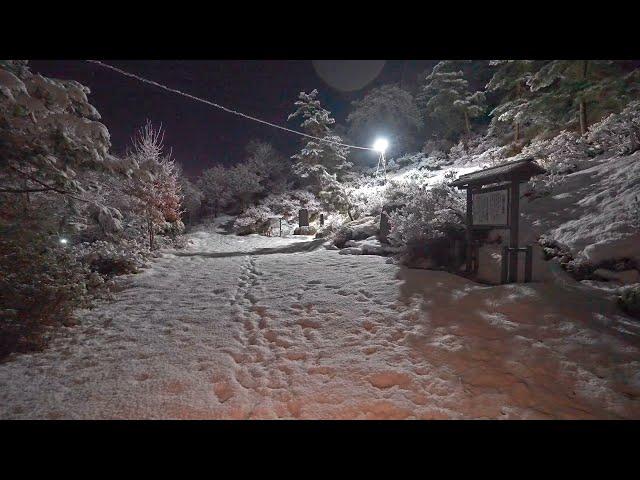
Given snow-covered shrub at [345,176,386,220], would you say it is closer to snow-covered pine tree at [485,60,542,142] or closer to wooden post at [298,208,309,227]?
wooden post at [298,208,309,227]

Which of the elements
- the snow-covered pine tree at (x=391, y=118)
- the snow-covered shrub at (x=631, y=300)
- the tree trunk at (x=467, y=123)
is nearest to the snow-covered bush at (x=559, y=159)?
the snow-covered shrub at (x=631, y=300)

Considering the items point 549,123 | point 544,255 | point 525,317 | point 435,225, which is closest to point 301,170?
point 549,123

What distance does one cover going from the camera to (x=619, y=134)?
8055 mm

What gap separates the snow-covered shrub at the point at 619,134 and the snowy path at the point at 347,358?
541 centimetres

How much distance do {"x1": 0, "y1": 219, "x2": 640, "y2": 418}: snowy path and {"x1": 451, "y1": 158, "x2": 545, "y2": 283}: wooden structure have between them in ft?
2.10

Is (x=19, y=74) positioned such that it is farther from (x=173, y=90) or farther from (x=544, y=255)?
(x=544, y=255)

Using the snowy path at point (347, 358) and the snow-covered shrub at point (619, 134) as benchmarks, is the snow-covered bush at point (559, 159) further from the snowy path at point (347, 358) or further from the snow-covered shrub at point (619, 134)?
the snowy path at point (347, 358)

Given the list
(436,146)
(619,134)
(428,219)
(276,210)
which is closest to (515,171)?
(428,219)

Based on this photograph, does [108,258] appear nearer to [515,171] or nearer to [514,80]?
[515,171]

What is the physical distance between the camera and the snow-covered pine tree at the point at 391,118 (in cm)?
2567

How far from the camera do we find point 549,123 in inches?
425

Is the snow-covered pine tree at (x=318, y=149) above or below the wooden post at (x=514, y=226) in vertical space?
above

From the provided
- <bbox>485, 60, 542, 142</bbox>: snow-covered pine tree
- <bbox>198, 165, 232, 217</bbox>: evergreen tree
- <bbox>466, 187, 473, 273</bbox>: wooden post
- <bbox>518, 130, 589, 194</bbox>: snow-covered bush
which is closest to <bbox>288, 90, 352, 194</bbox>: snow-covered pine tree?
<bbox>198, 165, 232, 217</bbox>: evergreen tree

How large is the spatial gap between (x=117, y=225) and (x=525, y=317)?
20.3 ft
